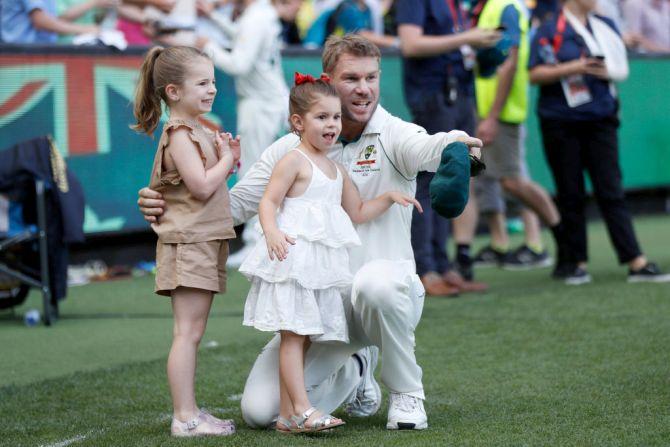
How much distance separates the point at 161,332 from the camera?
6980 millimetres

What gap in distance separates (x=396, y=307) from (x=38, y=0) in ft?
18.9

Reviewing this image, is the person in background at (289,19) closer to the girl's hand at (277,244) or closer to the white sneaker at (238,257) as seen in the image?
the white sneaker at (238,257)

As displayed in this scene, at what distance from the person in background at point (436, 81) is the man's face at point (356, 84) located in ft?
9.91

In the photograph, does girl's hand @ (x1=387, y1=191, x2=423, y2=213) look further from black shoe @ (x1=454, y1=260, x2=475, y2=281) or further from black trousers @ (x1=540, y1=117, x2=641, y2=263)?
black trousers @ (x1=540, y1=117, x2=641, y2=263)

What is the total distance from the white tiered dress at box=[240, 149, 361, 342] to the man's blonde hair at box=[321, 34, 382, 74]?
48cm

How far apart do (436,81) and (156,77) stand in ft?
12.2

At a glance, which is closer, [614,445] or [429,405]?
[614,445]

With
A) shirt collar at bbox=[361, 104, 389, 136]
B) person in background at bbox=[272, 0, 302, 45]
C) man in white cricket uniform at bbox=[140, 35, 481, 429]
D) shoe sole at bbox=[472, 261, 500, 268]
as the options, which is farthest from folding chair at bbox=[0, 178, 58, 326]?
person in background at bbox=[272, 0, 302, 45]

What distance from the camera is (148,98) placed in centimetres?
459

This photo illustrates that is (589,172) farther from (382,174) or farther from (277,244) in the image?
(277,244)

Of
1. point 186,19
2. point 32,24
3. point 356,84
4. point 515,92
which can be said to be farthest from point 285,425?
point 186,19

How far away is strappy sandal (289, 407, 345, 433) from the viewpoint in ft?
13.9

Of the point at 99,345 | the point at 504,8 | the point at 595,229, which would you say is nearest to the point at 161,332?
the point at 99,345

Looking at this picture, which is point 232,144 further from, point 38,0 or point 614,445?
point 38,0
